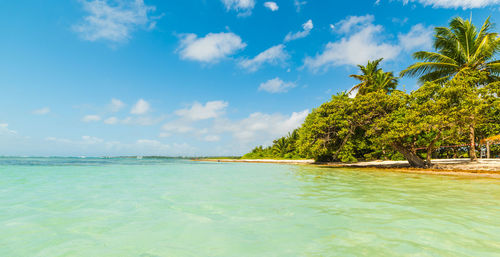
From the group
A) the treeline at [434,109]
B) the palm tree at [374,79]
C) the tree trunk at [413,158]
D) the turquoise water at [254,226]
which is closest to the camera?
the turquoise water at [254,226]

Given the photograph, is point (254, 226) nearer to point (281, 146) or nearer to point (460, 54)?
point (460, 54)

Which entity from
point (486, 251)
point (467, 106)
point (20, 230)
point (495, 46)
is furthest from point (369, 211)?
point (495, 46)

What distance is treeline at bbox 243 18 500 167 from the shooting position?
45.2 feet

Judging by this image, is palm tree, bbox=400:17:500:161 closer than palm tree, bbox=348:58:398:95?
Yes

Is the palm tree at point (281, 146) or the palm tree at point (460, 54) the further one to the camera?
the palm tree at point (281, 146)

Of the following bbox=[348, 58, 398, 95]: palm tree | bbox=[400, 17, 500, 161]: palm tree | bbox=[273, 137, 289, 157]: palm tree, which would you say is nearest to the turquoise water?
bbox=[400, 17, 500, 161]: palm tree

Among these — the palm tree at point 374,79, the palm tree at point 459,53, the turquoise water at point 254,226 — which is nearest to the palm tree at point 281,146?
the palm tree at point 374,79

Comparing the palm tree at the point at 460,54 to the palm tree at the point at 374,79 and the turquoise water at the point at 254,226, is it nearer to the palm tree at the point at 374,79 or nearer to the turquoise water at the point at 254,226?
the palm tree at the point at 374,79

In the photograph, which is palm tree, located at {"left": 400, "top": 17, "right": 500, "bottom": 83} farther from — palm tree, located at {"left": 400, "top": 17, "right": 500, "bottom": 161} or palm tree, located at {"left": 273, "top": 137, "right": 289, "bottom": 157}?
palm tree, located at {"left": 273, "top": 137, "right": 289, "bottom": 157}

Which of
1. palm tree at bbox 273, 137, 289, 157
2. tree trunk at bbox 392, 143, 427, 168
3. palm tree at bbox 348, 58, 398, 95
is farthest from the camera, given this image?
palm tree at bbox 273, 137, 289, 157

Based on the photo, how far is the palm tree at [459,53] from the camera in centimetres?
1636

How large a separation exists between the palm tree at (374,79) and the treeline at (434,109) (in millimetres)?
5318

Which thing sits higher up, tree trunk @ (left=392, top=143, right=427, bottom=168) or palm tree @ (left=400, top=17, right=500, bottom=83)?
palm tree @ (left=400, top=17, right=500, bottom=83)

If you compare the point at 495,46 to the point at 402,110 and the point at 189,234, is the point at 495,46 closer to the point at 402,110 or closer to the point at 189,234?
the point at 402,110
